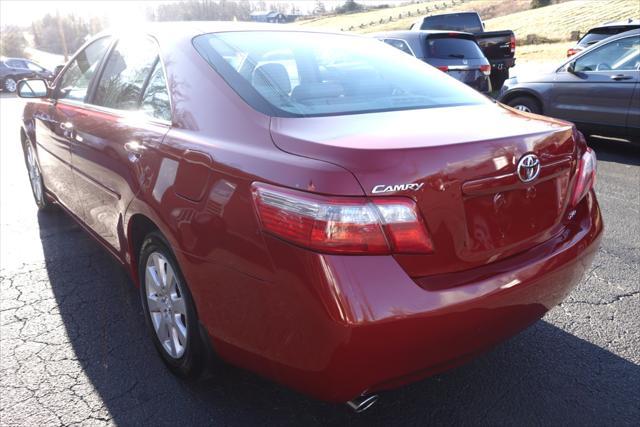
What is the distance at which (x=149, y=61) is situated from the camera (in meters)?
2.75

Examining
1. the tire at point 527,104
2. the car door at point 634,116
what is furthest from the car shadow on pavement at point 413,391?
the tire at point 527,104

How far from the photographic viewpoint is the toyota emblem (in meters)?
1.93

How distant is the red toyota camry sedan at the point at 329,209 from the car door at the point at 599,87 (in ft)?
16.1

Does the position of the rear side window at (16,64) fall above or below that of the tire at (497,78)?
below

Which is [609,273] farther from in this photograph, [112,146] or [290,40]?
[112,146]

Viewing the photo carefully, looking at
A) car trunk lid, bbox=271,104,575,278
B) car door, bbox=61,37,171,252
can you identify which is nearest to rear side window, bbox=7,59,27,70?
car door, bbox=61,37,171,252

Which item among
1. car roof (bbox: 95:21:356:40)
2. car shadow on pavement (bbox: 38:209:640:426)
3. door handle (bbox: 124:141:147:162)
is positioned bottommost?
car shadow on pavement (bbox: 38:209:640:426)

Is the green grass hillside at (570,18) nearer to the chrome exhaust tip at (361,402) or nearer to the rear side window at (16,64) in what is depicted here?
the rear side window at (16,64)

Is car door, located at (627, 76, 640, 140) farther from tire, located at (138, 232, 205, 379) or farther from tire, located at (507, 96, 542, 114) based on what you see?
tire, located at (138, 232, 205, 379)

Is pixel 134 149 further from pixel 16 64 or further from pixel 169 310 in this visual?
pixel 16 64

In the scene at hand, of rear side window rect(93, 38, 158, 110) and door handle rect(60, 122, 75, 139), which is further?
door handle rect(60, 122, 75, 139)

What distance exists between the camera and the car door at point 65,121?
349cm

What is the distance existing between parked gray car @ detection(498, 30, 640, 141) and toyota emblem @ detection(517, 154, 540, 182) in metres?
5.48

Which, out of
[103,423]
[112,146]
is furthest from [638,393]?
[112,146]
